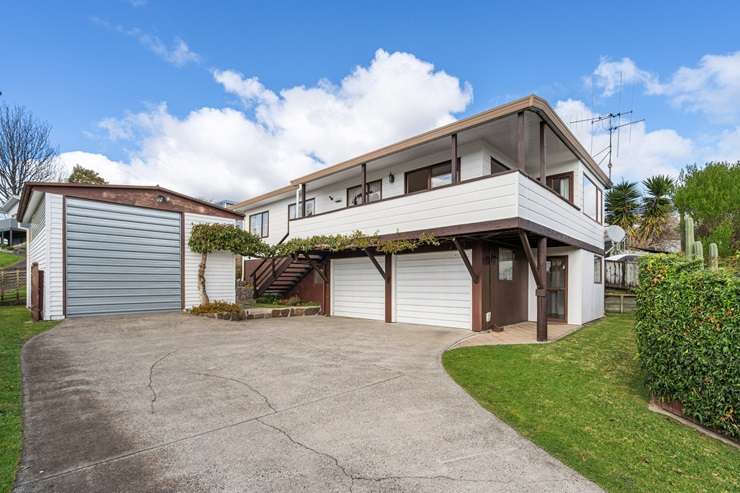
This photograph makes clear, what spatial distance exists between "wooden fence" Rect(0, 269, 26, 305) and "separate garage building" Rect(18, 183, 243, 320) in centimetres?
272

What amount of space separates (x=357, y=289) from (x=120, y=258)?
731 centimetres

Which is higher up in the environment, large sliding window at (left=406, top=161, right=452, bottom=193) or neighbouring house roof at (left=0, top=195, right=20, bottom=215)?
large sliding window at (left=406, top=161, right=452, bottom=193)

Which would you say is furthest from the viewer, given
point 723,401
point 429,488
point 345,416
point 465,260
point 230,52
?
point 230,52

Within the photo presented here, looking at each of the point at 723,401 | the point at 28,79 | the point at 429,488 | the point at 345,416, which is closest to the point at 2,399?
the point at 345,416

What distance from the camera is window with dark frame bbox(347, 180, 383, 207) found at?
12.6 m

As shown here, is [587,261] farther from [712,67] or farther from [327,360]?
[712,67]

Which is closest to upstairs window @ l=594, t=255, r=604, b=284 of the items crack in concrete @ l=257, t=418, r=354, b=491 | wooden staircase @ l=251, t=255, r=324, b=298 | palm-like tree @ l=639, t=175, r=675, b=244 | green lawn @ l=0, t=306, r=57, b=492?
wooden staircase @ l=251, t=255, r=324, b=298

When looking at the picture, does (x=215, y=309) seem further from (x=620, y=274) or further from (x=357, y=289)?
(x=620, y=274)

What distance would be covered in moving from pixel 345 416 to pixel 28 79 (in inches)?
777

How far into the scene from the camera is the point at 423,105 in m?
17.5

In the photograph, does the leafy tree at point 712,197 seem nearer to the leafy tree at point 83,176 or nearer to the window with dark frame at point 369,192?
the window with dark frame at point 369,192

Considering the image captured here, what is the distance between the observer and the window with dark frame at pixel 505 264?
10.3 meters

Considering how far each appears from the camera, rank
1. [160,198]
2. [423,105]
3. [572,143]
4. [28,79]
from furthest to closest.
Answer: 1. [423,105]
2. [28,79]
3. [160,198]
4. [572,143]

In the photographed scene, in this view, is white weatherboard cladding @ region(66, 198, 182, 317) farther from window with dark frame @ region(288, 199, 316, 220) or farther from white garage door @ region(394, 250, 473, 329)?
white garage door @ region(394, 250, 473, 329)
